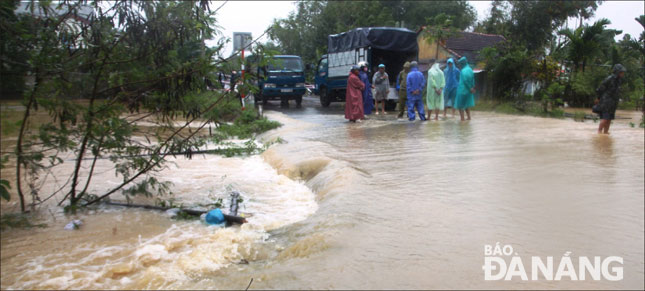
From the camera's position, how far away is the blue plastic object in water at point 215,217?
4.86 meters

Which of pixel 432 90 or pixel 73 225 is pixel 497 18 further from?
pixel 73 225

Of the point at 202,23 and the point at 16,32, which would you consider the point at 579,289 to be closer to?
the point at 202,23

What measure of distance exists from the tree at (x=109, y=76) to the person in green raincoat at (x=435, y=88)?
28.5ft

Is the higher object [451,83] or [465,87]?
[451,83]

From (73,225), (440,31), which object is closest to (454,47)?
(440,31)

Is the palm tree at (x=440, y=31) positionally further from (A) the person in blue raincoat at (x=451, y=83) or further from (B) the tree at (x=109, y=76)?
(B) the tree at (x=109, y=76)

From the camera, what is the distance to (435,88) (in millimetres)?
12930

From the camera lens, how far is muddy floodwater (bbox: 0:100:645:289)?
3359mm

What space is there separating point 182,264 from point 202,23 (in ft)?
7.65

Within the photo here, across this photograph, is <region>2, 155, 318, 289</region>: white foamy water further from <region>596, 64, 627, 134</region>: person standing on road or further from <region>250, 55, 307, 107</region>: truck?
<region>250, 55, 307, 107</region>: truck

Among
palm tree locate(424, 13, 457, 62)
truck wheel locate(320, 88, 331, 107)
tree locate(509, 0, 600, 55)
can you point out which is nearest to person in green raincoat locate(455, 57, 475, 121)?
truck wheel locate(320, 88, 331, 107)

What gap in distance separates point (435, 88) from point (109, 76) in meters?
9.50

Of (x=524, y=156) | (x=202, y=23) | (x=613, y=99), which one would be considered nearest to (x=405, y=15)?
(x=613, y=99)

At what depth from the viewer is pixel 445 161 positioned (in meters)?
6.67
